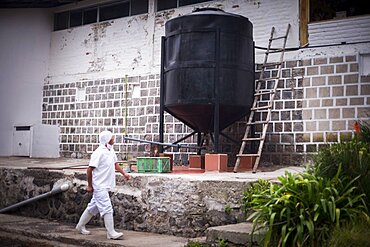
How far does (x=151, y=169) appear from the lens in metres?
8.42

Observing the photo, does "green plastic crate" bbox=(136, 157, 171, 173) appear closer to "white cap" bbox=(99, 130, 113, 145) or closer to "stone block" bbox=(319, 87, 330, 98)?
"white cap" bbox=(99, 130, 113, 145)

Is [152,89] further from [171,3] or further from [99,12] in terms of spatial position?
[99,12]

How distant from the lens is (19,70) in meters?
14.3

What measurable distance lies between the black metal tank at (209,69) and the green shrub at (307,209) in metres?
3.77

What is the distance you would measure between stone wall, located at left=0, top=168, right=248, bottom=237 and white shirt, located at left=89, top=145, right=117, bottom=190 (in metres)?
0.80

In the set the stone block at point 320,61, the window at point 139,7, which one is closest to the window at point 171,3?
the window at point 139,7

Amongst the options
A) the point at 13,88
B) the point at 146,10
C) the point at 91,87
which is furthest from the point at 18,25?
the point at 146,10

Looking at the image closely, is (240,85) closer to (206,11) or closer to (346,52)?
(206,11)

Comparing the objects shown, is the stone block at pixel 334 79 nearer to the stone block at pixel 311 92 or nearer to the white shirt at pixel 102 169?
the stone block at pixel 311 92

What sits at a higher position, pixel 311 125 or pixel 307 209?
pixel 311 125

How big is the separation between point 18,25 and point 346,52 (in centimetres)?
949

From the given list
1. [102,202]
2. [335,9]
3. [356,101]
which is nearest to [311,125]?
[356,101]

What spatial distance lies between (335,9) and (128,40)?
514 cm

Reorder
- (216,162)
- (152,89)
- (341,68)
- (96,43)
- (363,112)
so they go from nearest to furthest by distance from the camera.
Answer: (216,162) < (363,112) < (341,68) < (152,89) < (96,43)
